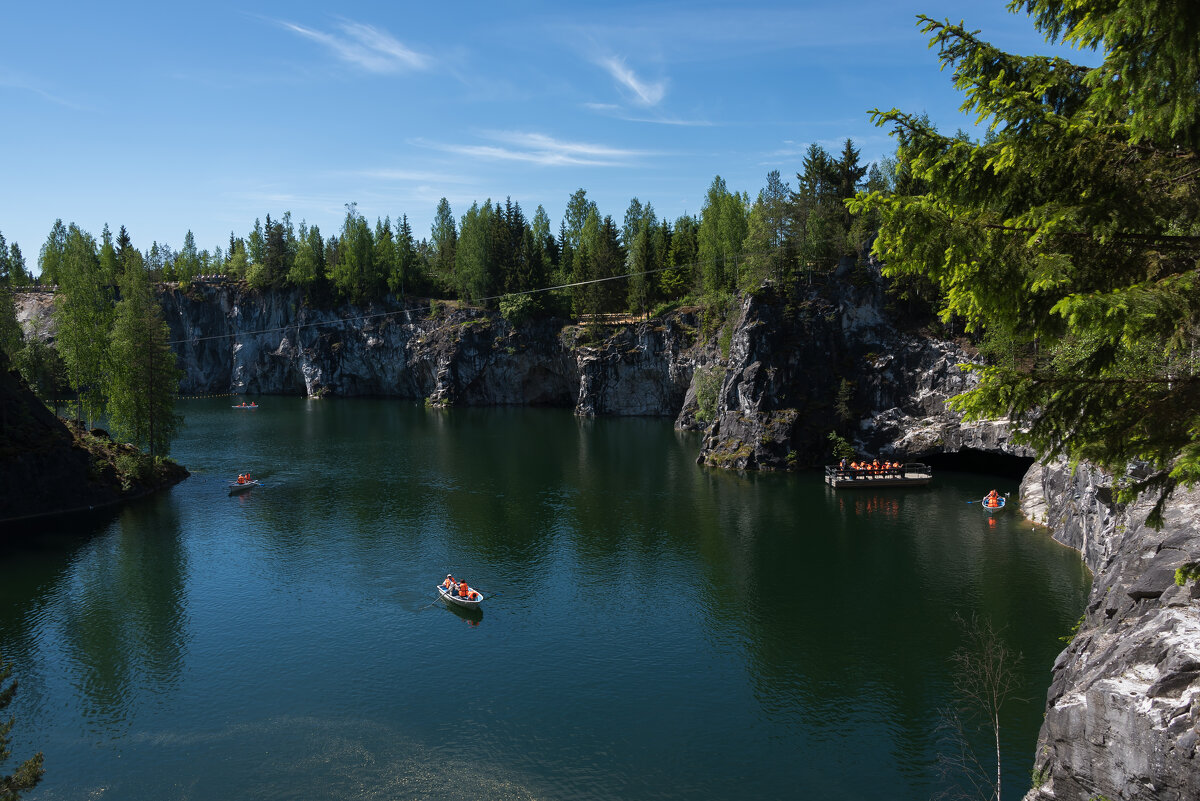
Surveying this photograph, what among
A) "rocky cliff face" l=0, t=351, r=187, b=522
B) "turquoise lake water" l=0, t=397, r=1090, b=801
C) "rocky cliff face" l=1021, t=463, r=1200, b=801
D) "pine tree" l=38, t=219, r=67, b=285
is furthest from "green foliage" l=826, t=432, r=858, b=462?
"pine tree" l=38, t=219, r=67, b=285

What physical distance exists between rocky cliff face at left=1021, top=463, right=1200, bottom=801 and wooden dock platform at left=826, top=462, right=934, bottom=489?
39.0 meters

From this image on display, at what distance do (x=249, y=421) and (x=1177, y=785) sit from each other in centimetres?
11012

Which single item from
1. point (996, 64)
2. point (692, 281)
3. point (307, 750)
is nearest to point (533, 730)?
point (307, 750)

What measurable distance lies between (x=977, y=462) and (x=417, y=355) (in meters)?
90.2

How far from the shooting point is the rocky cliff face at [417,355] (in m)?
108

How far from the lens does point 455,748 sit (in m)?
25.2

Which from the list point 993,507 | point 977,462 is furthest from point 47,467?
point 977,462

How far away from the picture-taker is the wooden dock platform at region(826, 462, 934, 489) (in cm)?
6100

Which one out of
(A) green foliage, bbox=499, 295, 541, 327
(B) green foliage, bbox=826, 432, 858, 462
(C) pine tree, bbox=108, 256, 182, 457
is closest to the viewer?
(C) pine tree, bbox=108, 256, 182, 457

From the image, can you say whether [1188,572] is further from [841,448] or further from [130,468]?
[130,468]

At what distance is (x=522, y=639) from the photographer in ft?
111

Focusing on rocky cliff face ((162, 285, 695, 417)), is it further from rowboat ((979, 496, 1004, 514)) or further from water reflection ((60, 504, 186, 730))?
water reflection ((60, 504, 186, 730))

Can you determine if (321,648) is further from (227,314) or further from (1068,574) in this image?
(227,314)

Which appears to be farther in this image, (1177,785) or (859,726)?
(859,726)
